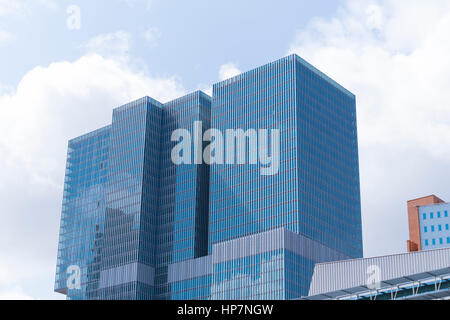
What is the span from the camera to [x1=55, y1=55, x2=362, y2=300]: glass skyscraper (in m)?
167

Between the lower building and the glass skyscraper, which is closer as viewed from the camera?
the lower building

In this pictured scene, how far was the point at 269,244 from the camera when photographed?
6486 inches

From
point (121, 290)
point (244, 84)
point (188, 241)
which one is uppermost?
point (244, 84)

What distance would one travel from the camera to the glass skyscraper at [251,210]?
16688 centimetres

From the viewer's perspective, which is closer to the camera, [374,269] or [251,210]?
[374,269]

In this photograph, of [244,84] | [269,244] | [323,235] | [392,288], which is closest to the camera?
[392,288]

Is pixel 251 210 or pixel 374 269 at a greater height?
pixel 251 210

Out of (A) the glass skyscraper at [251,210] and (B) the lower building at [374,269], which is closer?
(B) the lower building at [374,269]

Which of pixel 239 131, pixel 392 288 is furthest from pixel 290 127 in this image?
pixel 392 288

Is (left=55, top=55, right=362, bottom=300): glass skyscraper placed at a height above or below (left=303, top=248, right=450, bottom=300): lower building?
above

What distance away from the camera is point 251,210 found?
17825 cm

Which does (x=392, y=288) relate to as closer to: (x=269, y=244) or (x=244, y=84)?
(x=269, y=244)

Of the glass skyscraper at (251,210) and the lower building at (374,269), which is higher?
the glass skyscraper at (251,210)
